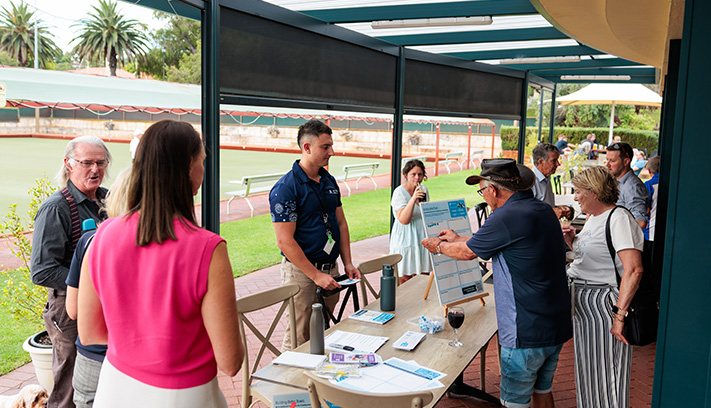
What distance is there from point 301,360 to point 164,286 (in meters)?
1.27

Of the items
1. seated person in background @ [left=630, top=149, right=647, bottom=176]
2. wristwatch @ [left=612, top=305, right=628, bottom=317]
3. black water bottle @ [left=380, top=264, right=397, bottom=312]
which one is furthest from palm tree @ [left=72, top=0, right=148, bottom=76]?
seated person in background @ [left=630, top=149, right=647, bottom=176]

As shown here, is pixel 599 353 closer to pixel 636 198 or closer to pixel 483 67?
pixel 636 198

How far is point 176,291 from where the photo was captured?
157 centimetres

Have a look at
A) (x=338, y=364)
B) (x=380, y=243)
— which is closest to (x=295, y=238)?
(x=338, y=364)

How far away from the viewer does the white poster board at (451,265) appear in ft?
12.1

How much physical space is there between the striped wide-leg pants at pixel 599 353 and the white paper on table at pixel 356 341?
1.28 m

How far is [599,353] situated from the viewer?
333 cm

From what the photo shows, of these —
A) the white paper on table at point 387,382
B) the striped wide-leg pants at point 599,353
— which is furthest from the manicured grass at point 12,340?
→ the striped wide-leg pants at point 599,353

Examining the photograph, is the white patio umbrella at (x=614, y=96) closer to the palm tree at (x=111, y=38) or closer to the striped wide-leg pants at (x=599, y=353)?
the palm tree at (x=111, y=38)

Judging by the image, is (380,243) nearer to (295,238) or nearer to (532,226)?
(295,238)

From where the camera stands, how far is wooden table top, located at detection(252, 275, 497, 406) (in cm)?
258

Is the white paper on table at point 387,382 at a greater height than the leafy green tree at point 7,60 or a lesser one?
lesser

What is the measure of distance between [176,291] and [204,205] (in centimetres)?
257

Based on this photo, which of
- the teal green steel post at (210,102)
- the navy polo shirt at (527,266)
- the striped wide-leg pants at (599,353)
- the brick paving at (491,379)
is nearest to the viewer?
the navy polo shirt at (527,266)
